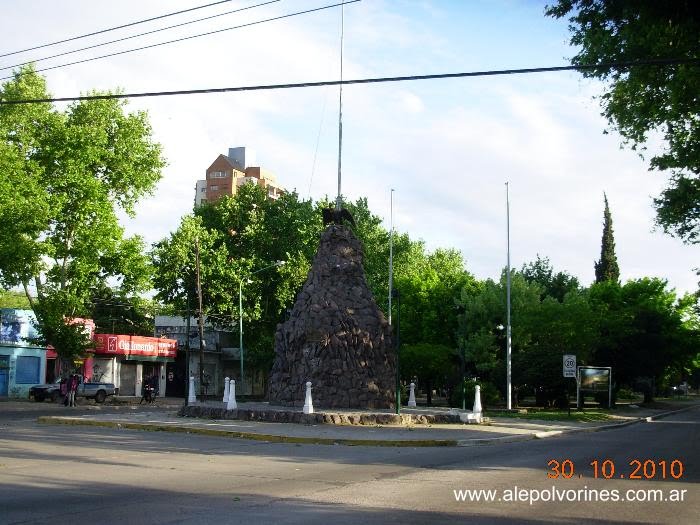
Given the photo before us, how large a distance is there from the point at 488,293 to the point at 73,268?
27.1 meters

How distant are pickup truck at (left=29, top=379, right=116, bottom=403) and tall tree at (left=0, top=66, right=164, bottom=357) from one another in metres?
2.38

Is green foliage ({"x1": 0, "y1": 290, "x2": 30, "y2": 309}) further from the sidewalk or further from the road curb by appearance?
the road curb

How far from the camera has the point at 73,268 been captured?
45.6 meters

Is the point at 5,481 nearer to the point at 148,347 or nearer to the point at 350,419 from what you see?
the point at 350,419

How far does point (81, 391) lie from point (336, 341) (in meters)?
22.1

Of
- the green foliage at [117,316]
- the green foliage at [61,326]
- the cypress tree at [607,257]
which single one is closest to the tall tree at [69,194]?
the green foliage at [61,326]

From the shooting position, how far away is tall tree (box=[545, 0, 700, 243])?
18.4 m

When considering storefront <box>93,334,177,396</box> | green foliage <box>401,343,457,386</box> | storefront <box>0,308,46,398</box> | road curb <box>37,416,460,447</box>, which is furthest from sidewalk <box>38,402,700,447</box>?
storefront <box>93,334,177,396</box>

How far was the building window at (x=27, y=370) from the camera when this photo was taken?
170ft

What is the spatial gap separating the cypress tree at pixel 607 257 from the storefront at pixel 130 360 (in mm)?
47695

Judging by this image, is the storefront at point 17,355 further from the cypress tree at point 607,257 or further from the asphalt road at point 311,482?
the cypress tree at point 607,257

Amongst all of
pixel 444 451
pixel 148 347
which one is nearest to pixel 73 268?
pixel 148 347

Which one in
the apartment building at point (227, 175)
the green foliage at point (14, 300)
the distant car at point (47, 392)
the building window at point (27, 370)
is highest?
the apartment building at point (227, 175)

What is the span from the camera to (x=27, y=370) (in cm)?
5250
